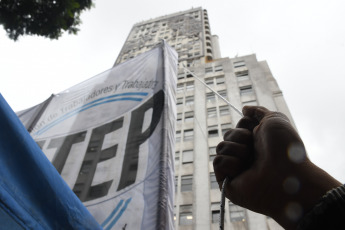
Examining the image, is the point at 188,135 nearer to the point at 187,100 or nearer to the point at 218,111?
the point at 218,111

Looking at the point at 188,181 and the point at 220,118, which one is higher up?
the point at 220,118

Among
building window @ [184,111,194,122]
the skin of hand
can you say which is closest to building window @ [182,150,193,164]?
building window @ [184,111,194,122]

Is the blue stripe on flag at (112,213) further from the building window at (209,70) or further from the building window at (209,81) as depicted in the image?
the building window at (209,70)

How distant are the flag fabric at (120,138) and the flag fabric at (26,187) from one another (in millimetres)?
1220

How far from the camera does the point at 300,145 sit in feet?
3.53

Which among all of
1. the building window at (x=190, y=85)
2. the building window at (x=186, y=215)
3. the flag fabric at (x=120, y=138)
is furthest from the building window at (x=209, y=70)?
the flag fabric at (x=120, y=138)

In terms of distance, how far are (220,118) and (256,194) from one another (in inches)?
975

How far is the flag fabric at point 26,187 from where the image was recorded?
1.14 meters

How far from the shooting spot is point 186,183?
20984mm

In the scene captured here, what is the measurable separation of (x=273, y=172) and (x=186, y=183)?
818 inches

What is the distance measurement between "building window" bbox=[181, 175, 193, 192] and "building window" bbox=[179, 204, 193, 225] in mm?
1541

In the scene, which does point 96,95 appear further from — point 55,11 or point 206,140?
point 206,140

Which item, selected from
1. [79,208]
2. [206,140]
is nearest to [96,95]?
[79,208]

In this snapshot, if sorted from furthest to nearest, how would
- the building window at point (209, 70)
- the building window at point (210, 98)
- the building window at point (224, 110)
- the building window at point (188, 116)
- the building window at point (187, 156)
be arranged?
the building window at point (209, 70)
the building window at point (210, 98)
the building window at point (188, 116)
the building window at point (224, 110)
the building window at point (187, 156)
